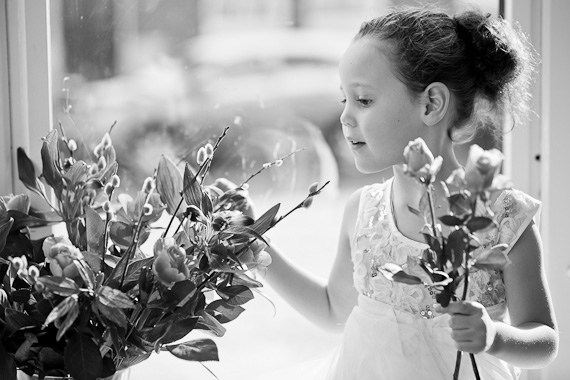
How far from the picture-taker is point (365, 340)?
42.0 inches

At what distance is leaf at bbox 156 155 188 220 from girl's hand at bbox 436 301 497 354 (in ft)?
1.13

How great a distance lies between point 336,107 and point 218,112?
20 centimetres

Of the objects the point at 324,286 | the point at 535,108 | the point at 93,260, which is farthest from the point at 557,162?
the point at 93,260

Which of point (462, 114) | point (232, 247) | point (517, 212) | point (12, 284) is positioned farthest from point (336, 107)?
point (12, 284)

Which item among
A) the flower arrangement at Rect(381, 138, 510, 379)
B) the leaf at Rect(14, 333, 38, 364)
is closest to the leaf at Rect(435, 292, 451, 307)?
the flower arrangement at Rect(381, 138, 510, 379)

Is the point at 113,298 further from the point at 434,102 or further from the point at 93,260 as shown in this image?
the point at 434,102

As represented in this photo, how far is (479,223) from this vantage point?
696 mm

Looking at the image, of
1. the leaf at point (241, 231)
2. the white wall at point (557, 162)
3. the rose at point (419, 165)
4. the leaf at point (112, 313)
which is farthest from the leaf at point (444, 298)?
the white wall at point (557, 162)

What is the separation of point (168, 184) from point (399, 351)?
39cm

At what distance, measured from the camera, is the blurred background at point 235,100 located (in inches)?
48.1

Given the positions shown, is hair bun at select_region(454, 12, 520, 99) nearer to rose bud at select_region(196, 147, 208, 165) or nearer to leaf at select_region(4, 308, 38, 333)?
rose bud at select_region(196, 147, 208, 165)

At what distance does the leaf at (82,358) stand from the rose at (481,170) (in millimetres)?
437

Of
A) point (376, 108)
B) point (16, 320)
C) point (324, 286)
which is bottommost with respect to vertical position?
point (324, 286)

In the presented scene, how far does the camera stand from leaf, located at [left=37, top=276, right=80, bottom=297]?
2.55ft
